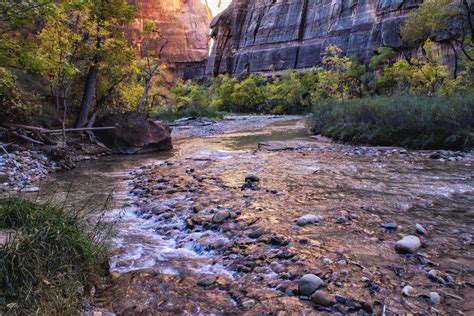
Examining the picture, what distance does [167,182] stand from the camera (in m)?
7.73

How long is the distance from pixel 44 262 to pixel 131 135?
476 inches

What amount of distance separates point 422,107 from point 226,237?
10.5 meters

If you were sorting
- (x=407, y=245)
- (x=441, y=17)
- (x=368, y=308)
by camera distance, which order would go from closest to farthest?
(x=368, y=308) → (x=407, y=245) → (x=441, y=17)

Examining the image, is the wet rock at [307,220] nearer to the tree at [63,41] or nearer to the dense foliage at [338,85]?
the tree at [63,41]

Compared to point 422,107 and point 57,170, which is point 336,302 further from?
point 422,107

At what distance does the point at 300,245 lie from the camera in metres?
3.83

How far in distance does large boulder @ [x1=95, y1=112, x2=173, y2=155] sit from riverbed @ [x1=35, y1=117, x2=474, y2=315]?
5.61 metres

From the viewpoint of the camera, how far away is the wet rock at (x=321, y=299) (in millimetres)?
2729

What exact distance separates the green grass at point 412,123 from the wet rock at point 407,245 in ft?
27.6

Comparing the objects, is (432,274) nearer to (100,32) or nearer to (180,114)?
(100,32)

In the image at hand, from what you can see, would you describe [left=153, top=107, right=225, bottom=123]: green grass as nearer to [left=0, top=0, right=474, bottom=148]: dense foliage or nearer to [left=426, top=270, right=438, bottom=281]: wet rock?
[left=0, top=0, right=474, bottom=148]: dense foliage

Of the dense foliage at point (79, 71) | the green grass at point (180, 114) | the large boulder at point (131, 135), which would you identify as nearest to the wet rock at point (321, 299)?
the dense foliage at point (79, 71)

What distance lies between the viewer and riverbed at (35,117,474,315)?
9.47 ft

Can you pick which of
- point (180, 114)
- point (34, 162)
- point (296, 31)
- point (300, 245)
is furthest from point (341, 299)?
point (296, 31)
